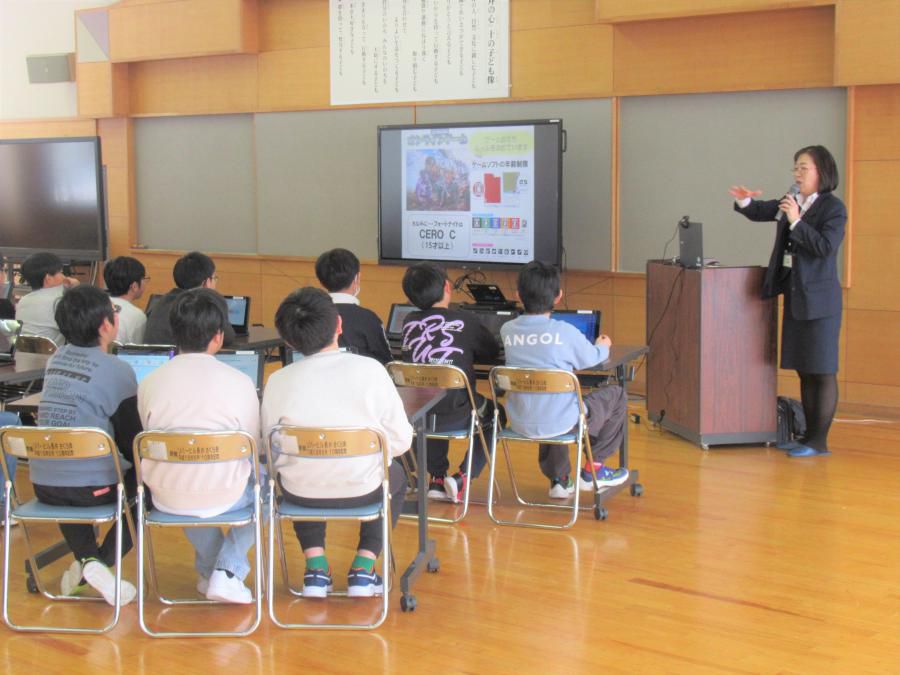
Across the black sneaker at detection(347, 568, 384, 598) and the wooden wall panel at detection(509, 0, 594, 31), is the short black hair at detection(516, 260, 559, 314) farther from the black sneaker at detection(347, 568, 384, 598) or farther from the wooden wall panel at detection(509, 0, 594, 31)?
the wooden wall panel at detection(509, 0, 594, 31)

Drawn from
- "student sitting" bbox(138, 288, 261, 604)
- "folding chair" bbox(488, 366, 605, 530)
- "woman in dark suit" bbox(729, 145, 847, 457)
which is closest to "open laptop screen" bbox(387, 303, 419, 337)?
"folding chair" bbox(488, 366, 605, 530)

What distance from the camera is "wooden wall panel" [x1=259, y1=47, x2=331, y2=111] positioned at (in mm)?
8250

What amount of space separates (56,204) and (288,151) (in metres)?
1.98

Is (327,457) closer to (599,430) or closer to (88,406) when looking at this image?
(88,406)

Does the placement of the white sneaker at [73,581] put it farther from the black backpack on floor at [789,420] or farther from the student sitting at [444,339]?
the black backpack on floor at [789,420]

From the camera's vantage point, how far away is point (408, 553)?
4.32 metres

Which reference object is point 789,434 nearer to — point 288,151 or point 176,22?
point 288,151

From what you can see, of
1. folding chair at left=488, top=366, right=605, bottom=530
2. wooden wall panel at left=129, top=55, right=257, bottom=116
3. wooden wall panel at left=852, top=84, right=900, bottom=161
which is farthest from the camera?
wooden wall panel at left=129, top=55, right=257, bottom=116

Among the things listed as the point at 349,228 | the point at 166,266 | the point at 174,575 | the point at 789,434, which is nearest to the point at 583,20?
the point at 349,228

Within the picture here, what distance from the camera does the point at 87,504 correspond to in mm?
3623

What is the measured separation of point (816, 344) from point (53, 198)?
6097 millimetres

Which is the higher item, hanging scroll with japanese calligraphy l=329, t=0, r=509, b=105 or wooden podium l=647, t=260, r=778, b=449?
hanging scroll with japanese calligraphy l=329, t=0, r=509, b=105

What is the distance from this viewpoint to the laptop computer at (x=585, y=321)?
17.4ft

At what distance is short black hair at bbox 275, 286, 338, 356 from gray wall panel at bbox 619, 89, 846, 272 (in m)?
3.90
